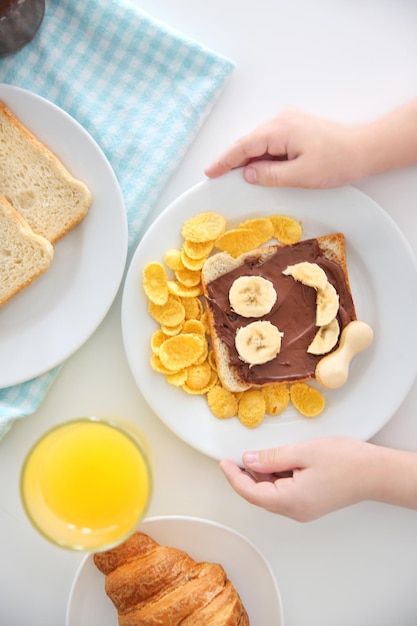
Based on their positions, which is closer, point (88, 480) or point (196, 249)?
point (88, 480)

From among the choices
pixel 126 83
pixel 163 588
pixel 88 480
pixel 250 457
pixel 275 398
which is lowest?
pixel 163 588

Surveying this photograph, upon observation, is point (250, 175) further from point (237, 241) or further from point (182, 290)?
point (182, 290)

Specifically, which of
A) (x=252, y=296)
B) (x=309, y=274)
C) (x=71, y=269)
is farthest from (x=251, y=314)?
(x=71, y=269)

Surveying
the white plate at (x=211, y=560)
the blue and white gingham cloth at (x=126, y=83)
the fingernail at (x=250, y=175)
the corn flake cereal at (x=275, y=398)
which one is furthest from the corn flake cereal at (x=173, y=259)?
the white plate at (x=211, y=560)

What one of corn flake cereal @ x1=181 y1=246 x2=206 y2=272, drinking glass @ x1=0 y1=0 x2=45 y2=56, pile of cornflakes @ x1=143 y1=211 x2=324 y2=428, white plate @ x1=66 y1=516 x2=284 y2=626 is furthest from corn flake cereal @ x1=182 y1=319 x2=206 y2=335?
drinking glass @ x1=0 y1=0 x2=45 y2=56

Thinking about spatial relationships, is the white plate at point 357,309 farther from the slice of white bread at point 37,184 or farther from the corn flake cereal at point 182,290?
the slice of white bread at point 37,184

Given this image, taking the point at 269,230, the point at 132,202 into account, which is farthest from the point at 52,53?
the point at 269,230
